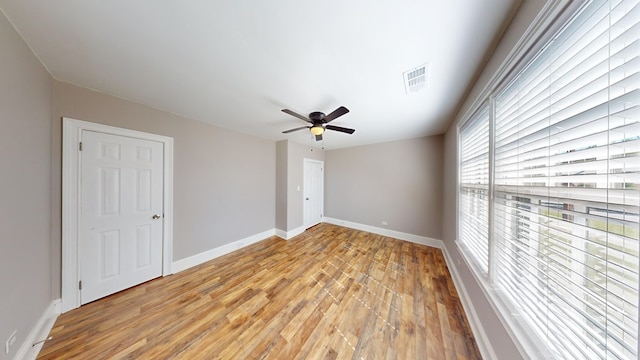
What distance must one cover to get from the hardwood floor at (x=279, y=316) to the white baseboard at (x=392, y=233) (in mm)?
832

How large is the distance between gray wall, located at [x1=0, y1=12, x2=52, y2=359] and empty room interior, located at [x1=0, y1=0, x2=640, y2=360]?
0.06ft

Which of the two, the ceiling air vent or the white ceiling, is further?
the ceiling air vent

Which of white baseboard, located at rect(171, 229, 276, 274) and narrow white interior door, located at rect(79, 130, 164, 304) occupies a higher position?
narrow white interior door, located at rect(79, 130, 164, 304)

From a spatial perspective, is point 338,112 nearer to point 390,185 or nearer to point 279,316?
point 279,316

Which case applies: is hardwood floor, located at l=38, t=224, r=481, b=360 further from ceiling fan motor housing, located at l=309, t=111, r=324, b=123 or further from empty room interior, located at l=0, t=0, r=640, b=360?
ceiling fan motor housing, located at l=309, t=111, r=324, b=123

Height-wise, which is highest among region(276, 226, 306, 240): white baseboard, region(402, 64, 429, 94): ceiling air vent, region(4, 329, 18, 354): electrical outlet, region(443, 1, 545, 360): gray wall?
region(402, 64, 429, 94): ceiling air vent

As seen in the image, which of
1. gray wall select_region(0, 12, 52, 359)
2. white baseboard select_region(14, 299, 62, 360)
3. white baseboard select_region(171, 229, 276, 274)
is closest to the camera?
gray wall select_region(0, 12, 52, 359)

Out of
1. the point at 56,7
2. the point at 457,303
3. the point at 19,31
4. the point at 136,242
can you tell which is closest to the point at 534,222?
the point at 457,303

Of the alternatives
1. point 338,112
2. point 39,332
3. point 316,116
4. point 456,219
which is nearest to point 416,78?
point 338,112

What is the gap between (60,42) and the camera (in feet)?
4.28

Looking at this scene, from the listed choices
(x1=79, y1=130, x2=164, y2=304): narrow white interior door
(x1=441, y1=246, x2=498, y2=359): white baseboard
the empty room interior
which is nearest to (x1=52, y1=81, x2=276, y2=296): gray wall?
the empty room interior

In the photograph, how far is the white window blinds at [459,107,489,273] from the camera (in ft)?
5.41

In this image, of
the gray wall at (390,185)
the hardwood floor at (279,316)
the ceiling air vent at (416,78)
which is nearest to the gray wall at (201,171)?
the hardwood floor at (279,316)

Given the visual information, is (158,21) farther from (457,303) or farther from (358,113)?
(457,303)
